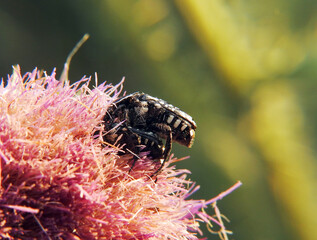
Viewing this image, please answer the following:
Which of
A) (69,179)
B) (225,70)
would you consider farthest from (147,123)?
(225,70)

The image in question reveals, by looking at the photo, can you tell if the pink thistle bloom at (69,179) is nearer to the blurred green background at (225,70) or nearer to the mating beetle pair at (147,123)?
the mating beetle pair at (147,123)

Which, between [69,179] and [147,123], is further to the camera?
[147,123]

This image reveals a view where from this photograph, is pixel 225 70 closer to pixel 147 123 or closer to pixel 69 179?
pixel 147 123

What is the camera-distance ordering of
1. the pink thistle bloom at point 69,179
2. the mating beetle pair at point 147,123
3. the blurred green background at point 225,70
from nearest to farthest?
the pink thistle bloom at point 69,179
the mating beetle pair at point 147,123
the blurred green background at point 225,70

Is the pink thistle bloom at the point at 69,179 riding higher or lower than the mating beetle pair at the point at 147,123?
lower

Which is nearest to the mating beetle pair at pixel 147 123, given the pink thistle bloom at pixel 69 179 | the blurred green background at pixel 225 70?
the pink thistle bloom at pixel 69 179

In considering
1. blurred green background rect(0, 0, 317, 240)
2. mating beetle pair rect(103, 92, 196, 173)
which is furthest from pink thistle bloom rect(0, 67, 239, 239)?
blurred green background rect(0, 0, 317, 240)

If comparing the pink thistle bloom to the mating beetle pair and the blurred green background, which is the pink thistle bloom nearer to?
the mating beetle pair
